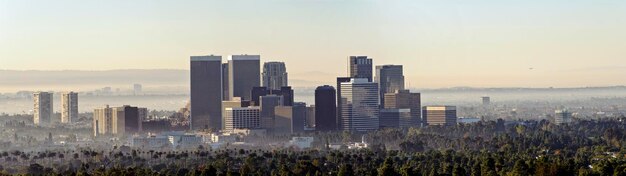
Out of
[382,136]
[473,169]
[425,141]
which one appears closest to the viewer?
[473,169]

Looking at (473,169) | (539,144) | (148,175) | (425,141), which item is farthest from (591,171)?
(425,141)

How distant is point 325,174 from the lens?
86562 mm

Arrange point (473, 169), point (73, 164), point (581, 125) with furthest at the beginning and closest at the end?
1. point (581, 125)
2. point (73, 164)
3. point (473, 169)

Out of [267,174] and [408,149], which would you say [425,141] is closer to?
[408,149]

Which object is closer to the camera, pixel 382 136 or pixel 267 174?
pixel 267 174

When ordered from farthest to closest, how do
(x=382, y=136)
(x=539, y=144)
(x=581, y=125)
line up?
(x=581, y=125), (x=382, y=136), (x=539, y=144)

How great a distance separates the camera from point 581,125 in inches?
7402

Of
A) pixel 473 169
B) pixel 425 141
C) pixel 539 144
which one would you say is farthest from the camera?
pixel 425 141

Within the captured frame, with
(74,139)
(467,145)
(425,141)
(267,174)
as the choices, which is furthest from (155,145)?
(267,174)

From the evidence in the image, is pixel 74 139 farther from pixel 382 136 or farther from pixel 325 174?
pixel 325 174

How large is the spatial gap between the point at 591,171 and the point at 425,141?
226 feet

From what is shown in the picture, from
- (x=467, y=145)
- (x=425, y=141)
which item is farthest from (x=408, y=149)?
(x=425, y=141)

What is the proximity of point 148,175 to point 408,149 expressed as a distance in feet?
188

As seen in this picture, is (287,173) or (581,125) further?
(581,125)
